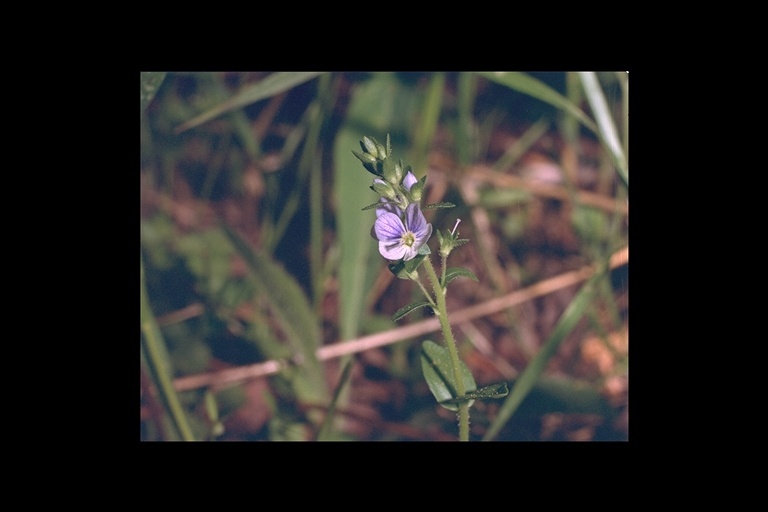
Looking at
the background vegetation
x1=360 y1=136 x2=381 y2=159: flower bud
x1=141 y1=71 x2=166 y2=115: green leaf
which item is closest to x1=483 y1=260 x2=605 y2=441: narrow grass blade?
the background vegetation

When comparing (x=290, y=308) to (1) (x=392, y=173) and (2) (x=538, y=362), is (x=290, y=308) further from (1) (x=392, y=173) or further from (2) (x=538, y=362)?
(1) (x=392, y=173)

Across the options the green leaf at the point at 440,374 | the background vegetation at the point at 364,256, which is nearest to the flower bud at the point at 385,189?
the green leaf at the point at 440,374

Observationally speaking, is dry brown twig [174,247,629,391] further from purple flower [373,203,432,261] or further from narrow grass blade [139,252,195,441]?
purple flower [373,203,432,261]

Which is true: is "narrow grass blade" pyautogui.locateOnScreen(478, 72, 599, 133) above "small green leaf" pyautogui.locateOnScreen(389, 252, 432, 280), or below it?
above

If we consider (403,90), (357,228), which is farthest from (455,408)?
(403,90)

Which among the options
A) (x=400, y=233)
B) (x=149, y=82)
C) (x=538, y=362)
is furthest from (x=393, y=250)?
(x=149, y=82)

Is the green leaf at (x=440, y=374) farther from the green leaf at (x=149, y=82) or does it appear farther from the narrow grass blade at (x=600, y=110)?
the green leaf at (x=149, y=82)
